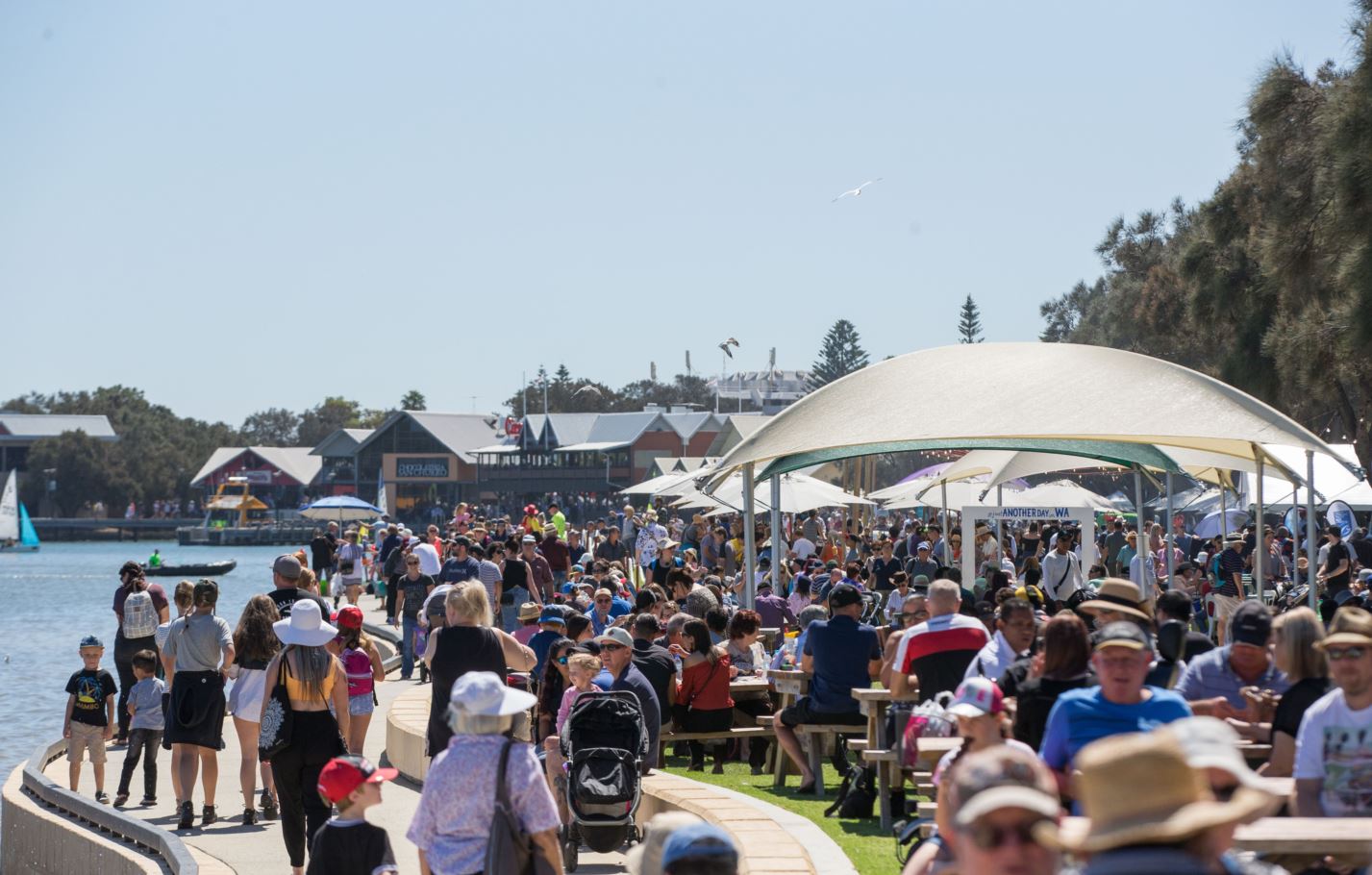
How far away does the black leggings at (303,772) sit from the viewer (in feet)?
28.7

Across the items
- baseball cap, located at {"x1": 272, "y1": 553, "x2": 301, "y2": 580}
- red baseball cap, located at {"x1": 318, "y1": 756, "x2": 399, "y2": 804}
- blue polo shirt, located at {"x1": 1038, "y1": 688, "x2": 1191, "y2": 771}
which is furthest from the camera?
baseball cap, located at {"x1": 272, "y1": 553, "x2": 301, "y2": 580}

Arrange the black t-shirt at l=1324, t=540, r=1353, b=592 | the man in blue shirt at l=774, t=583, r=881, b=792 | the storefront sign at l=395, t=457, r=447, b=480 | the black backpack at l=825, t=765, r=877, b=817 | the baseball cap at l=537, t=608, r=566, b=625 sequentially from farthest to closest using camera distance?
1. the storefront sign at l=395, t=457, r=447, b=480
2. the black t-shirt at l=1324, t=540, r=1353, b=592
3. the baseball cap at l=537, t=608, r=566, b=625
4. the man in blue shirt at l=774, t=583, r=881, b=792
5. the black backpack at l=825, t=765, r=877, b=817

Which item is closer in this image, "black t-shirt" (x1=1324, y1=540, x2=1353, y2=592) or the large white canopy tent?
the large white canopy tent

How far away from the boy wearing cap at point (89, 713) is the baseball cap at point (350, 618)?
3054 mm

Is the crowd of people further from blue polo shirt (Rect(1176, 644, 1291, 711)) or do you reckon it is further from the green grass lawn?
the green grass lawn

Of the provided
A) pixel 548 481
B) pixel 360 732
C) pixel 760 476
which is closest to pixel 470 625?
pixel 360 732

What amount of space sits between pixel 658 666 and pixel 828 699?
1.44 m

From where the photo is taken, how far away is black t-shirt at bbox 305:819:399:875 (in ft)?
20.1

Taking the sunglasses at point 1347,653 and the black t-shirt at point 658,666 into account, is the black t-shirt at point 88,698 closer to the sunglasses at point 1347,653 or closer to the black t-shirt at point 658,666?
the black t-shirt at point 658,666

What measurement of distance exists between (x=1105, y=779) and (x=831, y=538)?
97.7ft

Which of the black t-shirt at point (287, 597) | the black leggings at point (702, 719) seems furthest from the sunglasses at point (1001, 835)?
the black leggings at point (702, 719)

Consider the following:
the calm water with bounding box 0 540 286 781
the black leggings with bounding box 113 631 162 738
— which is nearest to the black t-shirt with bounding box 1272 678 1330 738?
the black leggings with bounding box 113 631 162 738

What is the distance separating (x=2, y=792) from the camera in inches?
516

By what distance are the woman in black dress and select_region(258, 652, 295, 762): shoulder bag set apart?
2.83 ft
